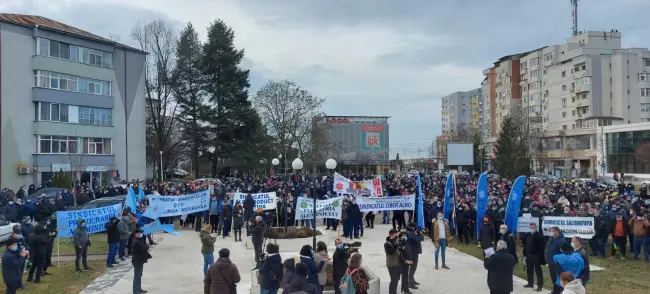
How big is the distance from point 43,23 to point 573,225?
44328 mm

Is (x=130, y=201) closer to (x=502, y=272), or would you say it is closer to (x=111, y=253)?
(x=111, y=253)

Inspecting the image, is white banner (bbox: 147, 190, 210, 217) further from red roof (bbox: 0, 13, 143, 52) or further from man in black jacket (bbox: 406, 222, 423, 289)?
red roof (bbox: 0, 13, 143, 52)

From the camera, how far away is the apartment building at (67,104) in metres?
40.6

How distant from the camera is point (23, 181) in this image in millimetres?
41062

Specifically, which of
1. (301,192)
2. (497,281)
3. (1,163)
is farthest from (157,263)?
(1,163)

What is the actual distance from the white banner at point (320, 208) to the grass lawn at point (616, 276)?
529 centimetres

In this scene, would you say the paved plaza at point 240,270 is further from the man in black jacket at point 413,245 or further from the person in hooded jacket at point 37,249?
the person in hooded jacket at point 37,249

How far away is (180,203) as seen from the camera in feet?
67.0

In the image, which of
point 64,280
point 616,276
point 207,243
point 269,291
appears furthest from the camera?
point 616,276

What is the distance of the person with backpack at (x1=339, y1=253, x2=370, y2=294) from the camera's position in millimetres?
9070

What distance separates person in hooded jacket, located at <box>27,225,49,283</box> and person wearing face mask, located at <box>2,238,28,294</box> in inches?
82.0

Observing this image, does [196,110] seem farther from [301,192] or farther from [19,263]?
[19,263]

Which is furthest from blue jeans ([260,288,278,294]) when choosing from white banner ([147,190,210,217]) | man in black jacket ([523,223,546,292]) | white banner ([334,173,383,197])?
white banner ([334,173,383,197])

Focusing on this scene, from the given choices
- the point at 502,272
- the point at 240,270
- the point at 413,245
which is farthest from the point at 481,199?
the point at 502,272
